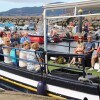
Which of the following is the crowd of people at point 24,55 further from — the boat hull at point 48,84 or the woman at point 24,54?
the boat hull at point 48,84

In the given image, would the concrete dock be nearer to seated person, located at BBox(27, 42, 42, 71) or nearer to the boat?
the boat

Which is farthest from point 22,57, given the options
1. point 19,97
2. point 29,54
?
point 19,97

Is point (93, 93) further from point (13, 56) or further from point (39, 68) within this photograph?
point (13, 56)

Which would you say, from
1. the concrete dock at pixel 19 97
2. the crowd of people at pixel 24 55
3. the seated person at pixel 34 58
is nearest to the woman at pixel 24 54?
the crowd of people at pixel 24 55

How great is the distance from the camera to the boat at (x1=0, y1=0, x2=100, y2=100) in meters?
7.48

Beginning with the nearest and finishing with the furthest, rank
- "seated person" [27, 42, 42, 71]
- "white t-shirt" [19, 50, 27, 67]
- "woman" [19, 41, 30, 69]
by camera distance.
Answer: "seated person" [27, 42, 42, 71]
"woman" [19, 41, 30, 69]
"white t-shirt" [19, 50, 27, 67]

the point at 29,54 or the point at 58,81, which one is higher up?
the point at 29,54

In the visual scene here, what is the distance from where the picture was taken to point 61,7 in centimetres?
836

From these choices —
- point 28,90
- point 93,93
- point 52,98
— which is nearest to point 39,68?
point 28,90

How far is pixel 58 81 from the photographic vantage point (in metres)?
8.11

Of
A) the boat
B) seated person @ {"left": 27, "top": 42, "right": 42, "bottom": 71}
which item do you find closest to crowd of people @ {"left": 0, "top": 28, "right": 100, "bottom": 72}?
seated person @ {"left": 27, "top": 42, "right": 42, "bottom": 71}

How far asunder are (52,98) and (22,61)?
→ 221 centimetres

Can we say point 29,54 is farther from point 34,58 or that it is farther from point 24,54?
point 24,54

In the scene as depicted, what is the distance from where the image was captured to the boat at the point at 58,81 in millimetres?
7477
